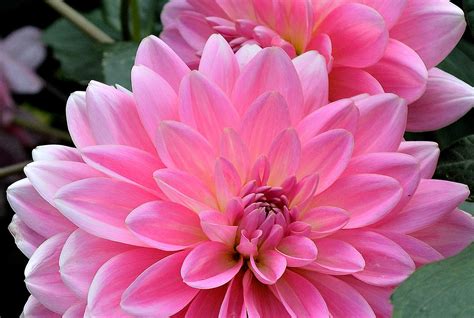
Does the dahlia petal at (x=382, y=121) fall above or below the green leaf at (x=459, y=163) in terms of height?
above

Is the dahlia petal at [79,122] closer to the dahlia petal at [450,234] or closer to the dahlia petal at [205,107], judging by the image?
the dahlia petal at [205,107]

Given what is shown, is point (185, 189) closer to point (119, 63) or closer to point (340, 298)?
point (340, 298)

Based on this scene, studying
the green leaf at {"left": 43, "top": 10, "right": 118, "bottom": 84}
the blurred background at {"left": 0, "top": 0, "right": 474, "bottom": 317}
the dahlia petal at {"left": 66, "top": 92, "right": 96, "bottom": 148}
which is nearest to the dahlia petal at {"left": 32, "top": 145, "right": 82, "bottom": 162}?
the dahlia petal at {"left": 66, "top": 92, "right": 96, "bottom": 148}

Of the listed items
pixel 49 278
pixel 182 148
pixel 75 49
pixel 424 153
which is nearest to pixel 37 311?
pixel 49 278

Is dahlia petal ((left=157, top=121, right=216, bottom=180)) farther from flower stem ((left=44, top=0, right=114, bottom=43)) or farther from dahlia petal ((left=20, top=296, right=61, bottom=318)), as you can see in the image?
flower stem ((left=44, top=0, right=114, bottom=43))

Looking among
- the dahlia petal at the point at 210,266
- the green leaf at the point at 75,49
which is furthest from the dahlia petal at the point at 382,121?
the green leaf at the point at 75,49

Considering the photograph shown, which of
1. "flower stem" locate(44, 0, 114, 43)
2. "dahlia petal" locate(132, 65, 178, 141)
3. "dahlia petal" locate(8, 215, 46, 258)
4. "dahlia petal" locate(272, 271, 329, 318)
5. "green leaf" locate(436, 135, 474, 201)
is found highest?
"dahlia petal" locate(132, 65, 178, 141)
